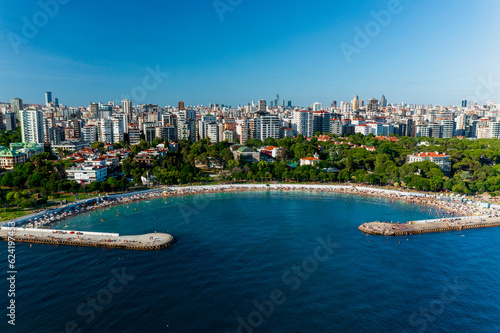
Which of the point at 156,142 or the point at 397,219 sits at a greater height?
the point at 156,142

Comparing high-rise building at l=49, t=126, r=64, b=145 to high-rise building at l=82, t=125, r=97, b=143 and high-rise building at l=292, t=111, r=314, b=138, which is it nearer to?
high-rise building at l=82, t=125, r=97, b=143

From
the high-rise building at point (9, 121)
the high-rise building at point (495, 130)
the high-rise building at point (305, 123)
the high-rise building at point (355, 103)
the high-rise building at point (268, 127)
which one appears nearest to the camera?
the high-rise building at point (268, 127)

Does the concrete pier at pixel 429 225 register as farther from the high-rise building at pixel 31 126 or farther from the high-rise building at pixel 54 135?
the high-rise building at pixel 54 135

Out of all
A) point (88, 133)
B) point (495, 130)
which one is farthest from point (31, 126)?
point (495, 130)

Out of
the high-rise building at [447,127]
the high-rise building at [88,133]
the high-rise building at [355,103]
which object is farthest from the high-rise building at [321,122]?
the high-rise building at [355,103]

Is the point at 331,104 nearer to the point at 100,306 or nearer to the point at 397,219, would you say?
the point at 397,219

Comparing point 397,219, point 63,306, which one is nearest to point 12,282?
point 63,306

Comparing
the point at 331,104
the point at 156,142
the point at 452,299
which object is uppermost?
the point at 331,104
